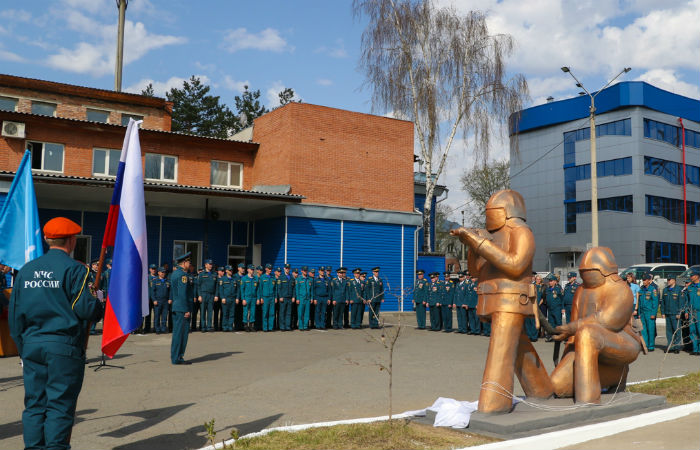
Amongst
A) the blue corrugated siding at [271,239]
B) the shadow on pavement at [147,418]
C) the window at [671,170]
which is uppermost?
the window at [671,170]

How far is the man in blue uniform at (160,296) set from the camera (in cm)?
1545

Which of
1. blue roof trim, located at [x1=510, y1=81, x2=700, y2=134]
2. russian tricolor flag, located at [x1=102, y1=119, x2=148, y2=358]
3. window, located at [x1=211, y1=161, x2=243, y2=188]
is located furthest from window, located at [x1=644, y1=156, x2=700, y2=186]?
russian tricolor flag, located at [x1=102, y1=119, x2=148, y2=358]

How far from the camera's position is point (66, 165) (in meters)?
21.6

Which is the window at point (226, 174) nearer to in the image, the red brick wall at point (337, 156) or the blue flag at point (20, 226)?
the red brick wall at point (337, 156)

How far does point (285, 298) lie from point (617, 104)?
35.4 meters

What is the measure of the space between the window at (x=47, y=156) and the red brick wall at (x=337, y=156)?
7.37 meters

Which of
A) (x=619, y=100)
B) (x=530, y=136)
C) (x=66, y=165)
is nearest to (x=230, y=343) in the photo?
(x=66, y=165)

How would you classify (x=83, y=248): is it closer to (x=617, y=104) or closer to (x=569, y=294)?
(x=569, y=294)

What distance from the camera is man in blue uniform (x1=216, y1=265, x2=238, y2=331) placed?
16.3 meters

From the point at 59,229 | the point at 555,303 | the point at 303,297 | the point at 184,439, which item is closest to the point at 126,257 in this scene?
the point at 59,229

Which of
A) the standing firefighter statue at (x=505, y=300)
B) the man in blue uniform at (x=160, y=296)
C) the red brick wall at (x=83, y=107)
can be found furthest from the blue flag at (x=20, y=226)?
the red brick wall at (x=83, y=107)

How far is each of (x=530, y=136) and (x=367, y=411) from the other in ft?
155

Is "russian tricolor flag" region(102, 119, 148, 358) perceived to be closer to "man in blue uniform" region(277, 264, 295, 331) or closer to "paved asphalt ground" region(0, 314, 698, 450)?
"paved asphalt ground" region(0, 314, 698, 450)

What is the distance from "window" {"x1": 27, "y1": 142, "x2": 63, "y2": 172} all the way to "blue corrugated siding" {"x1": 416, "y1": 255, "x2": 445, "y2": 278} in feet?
49.3
